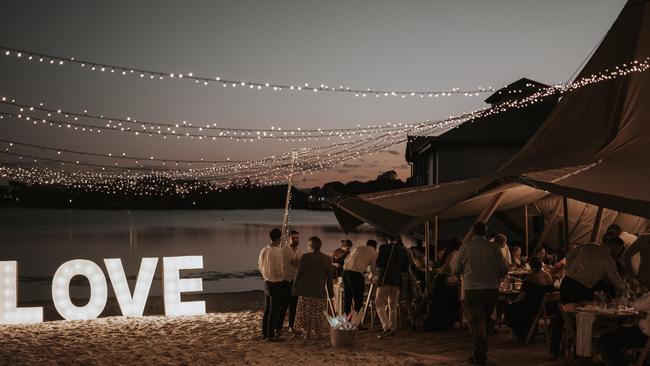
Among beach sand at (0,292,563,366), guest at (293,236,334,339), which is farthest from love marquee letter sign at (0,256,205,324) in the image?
guest at (293,236,334,339)

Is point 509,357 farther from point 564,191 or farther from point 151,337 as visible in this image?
point 151,337

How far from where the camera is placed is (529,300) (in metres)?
9.59

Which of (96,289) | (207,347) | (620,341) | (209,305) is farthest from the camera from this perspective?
(209,305)

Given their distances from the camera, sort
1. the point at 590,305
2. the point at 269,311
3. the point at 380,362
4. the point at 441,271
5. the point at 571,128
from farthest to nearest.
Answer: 1. the point at 571,128
2. the point at 441,271
3. the point at 269,311
4. the point at 380,362
5. the point at 590,305

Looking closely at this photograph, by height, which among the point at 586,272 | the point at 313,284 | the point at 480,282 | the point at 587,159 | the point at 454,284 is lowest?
the point at 454,284

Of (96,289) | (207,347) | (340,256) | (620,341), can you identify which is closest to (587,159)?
(620,341)

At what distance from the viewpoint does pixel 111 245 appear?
1959 inches

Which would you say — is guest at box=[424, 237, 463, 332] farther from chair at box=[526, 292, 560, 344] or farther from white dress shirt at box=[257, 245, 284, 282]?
white dress shirt at box=[257, 245, 284, 282]

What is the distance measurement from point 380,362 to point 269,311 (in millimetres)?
2373

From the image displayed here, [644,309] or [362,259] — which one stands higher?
[362,259]

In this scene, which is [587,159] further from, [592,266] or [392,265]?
[392,265]

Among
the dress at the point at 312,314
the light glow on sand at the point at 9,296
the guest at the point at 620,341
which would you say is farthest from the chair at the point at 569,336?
the light glow on sand at the point at 9,296

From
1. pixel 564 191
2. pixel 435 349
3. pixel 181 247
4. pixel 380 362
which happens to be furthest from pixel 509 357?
pixel 181 247

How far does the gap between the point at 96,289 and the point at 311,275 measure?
4426mm
